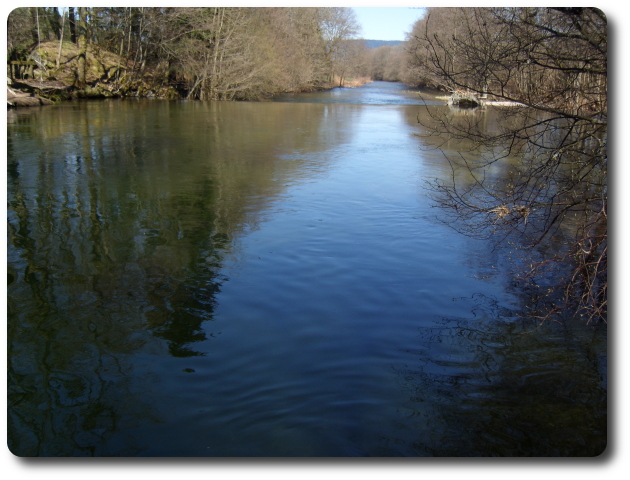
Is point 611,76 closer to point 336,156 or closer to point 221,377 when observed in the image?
point 221,377

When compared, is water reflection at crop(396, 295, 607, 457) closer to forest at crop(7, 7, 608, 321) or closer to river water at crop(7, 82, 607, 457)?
river water at crop(7, 82, 607, 457)

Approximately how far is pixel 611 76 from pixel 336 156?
10541mm

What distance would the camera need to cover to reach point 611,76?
3.54m

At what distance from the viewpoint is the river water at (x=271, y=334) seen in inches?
147

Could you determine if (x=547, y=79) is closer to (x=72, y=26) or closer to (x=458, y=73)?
(x=458, y=73)

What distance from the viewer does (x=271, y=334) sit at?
4.98 m

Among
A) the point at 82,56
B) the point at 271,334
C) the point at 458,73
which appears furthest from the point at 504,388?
the point at 82,56

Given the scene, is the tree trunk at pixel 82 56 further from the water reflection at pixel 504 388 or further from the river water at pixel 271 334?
the water reflection at pixel 504 388

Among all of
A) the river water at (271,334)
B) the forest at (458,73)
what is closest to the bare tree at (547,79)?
the forest at (458,73)

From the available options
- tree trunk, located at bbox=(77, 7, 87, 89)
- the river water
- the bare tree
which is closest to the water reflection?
the river water

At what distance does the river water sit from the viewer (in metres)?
3.73

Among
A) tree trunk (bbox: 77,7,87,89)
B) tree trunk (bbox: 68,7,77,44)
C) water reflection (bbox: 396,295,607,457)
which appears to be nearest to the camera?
water reflection (bbox: 396,295,607,457)

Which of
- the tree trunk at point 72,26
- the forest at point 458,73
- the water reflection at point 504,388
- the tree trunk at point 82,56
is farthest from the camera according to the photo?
the tree trunk at point 82,56

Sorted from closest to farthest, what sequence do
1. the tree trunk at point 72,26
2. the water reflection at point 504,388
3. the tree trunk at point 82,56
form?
the water reflection at point 504,388 < the tree trunk at point 72,26 < the tree trunk at point 82,56
